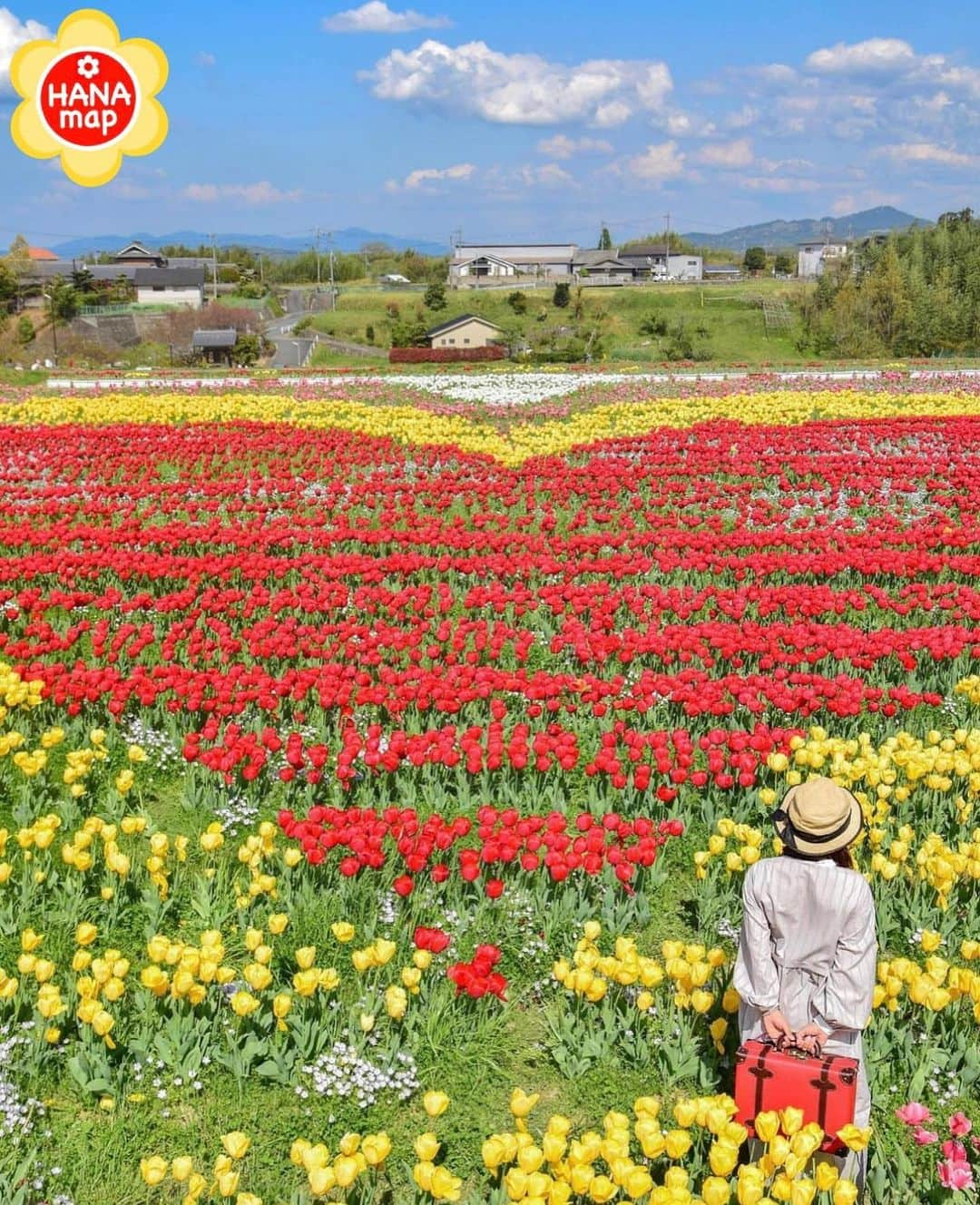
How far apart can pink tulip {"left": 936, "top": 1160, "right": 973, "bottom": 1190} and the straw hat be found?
3.98ft

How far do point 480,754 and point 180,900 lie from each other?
2.26m

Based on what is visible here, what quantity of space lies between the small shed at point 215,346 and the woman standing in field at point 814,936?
77657 millimetres

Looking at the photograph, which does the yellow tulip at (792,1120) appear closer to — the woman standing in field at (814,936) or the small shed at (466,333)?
the woman standing in field at (814,936)

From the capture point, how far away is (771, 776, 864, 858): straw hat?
13.3 ft

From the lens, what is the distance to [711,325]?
90.8m

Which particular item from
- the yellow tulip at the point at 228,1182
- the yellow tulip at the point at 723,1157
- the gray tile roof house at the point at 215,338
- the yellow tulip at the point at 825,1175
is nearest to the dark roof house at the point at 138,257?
the gray tile roof house at the point at 215,338

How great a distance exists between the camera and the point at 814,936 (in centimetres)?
420

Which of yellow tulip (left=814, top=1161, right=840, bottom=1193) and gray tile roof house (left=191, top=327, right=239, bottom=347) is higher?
gray tile roof house (left=191, top=327, right=239, bottom=347)

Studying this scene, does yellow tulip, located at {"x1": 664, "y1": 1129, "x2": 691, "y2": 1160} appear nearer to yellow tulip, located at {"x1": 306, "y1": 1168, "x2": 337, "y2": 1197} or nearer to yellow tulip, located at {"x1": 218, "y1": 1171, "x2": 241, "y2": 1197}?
yellow tulip, located at {"x1": 306, "y1": 1168, "x2": 337, "y2": 1197}

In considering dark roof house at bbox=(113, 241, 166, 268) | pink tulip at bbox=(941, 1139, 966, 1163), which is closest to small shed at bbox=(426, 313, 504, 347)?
dark roof house at bbox=(113, 241, 166, 268)

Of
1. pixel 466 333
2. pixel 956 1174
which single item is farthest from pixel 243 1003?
pixel 466 333

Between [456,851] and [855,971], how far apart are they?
9.63ft

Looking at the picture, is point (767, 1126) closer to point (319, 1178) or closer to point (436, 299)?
point (319, 1178)

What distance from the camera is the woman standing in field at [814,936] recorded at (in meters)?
4.08
